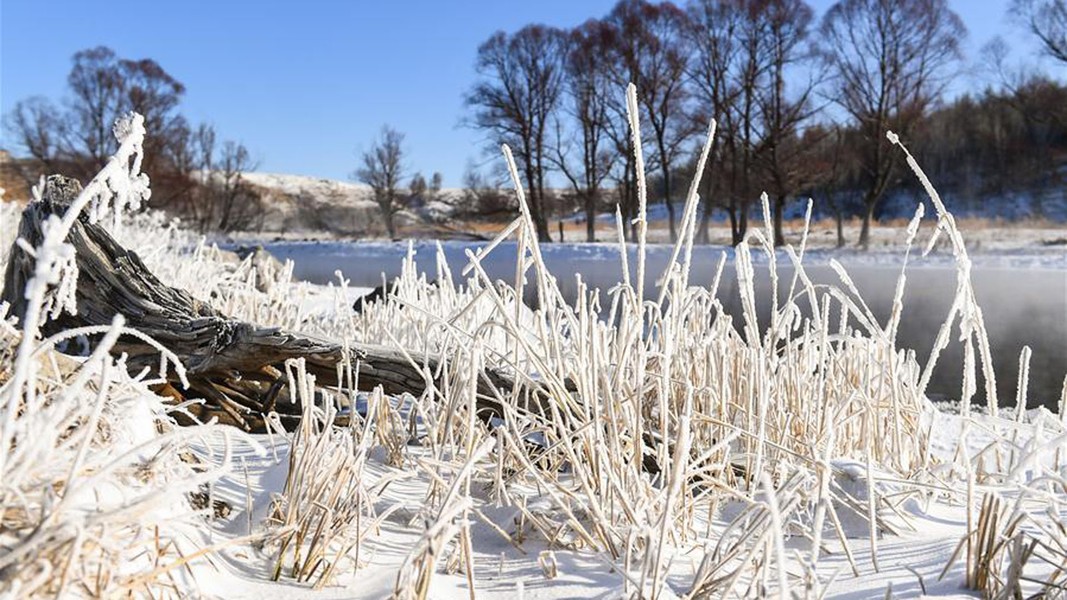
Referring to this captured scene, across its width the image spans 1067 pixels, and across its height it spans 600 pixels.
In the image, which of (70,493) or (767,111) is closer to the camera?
(70,493)

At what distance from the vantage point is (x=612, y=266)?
703 inches

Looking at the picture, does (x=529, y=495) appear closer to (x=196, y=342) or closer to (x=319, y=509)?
(x=319, y=509)

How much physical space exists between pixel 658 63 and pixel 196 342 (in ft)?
87.1

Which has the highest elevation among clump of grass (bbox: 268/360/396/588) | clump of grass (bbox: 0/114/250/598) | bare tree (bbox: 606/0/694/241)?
bare tree (bbox: 606/0/694/241)

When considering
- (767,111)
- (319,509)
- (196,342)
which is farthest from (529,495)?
(767,111)

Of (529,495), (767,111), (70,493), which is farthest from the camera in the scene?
(767,111)

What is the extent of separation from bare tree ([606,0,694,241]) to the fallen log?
24.9m

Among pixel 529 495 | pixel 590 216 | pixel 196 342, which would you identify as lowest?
pixel 529 495

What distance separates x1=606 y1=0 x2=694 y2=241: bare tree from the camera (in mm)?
26641

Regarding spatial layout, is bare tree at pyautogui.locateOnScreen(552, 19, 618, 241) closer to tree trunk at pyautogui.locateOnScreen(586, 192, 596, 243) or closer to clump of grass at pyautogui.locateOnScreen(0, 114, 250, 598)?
tree trunk at pyautogui.locateOnScreen(586, 192, 596, 243)

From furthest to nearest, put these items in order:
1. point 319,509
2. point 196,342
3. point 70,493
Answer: point 196,342 < point 319,509 < point 70,493

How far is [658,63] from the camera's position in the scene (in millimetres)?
26844

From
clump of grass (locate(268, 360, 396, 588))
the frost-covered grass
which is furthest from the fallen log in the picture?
clump of grass (locate(268, 360, 396, 588))

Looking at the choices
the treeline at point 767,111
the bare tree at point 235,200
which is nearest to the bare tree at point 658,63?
the treeline at point 767,111
